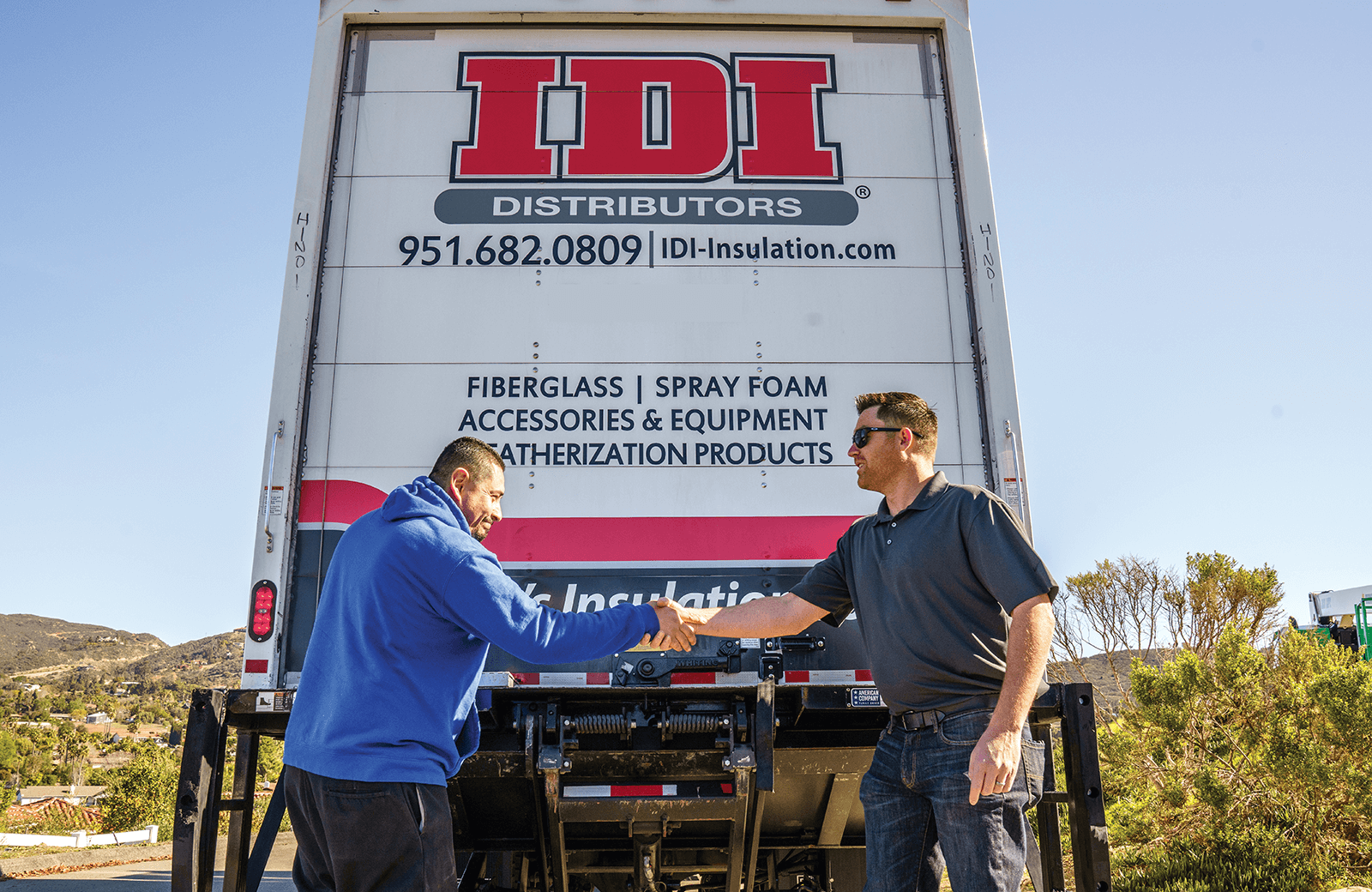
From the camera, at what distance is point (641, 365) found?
376 centimetres

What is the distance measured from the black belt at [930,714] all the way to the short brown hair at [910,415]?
754 mm

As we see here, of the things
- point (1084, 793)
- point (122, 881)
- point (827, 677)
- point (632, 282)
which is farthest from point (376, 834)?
point (122, 881)

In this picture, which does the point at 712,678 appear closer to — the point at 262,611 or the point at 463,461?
the point at 463,461

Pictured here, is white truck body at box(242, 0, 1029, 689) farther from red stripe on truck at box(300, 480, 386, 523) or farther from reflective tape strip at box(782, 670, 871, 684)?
reflective tape strip at box(782, 670, 871, 684)

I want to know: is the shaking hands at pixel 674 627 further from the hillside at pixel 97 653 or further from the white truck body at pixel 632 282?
the hillside at pixel 97 653

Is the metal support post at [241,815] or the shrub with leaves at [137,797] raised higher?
the metal support post at [241,815]

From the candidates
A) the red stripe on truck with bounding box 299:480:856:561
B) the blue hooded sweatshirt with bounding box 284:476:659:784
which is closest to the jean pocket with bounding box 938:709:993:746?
the blue hooded sweatshirt with bounding box 284:476:659:784

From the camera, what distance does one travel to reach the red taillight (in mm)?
3416

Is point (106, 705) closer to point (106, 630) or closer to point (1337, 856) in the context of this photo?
point (106, 630)

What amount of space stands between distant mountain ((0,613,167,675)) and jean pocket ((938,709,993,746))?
100104mm

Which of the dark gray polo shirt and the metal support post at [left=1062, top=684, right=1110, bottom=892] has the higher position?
the dark gray polo shirt

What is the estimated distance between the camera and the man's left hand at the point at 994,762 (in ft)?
7.73

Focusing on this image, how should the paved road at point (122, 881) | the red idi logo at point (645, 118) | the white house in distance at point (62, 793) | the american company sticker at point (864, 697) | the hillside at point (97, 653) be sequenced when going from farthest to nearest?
the hillside at point (97, 653) < the white house in distance at point (62, 793) < the paved road at point (122, 881) < the red idi logo at point (645, 118) < the american company sticker at point (864, 697)

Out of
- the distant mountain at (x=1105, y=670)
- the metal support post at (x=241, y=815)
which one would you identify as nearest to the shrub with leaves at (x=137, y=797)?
the distant mountain at (x=1105, y=670)
